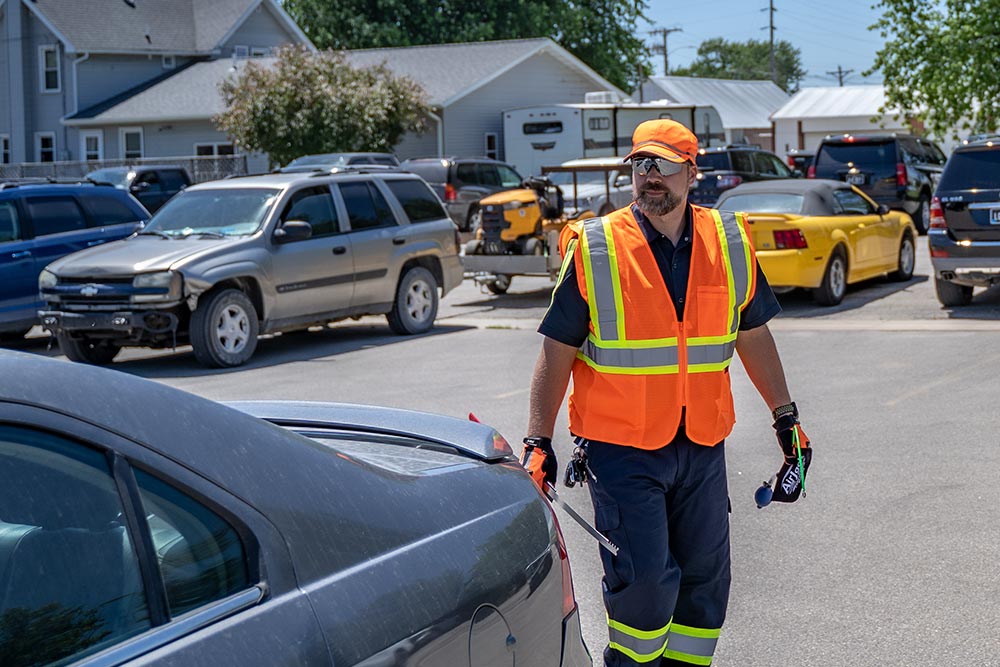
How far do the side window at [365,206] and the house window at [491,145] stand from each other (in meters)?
27.1

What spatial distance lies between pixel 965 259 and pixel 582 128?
2084 centimetres

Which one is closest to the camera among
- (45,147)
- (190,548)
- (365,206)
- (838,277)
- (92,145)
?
(190,548)

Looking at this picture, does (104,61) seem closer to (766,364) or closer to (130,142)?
(130,142)

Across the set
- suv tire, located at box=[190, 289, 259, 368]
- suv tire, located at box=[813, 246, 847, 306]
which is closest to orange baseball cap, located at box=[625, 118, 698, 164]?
suv tire, located at box=[190, 289, 259, 368]

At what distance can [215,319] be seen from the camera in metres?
13.1

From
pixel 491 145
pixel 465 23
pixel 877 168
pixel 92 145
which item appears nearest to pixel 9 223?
pixel 877 168

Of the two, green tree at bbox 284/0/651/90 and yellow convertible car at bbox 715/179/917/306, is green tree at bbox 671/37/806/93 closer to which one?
green tree at bbox 284/0/651/90

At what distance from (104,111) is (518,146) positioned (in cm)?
1492

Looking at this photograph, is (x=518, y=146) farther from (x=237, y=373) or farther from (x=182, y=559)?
(x=182, y=559)

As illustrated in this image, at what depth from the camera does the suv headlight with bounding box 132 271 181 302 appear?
42.0ft

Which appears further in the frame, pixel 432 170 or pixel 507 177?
pixel 507 177

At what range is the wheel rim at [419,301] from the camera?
15.6 meters

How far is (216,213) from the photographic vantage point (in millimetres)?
14195

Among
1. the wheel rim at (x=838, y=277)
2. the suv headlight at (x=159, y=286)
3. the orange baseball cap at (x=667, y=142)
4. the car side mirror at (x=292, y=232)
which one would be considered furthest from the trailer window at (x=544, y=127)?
the orange baseball cap at (x=667, y=142)
